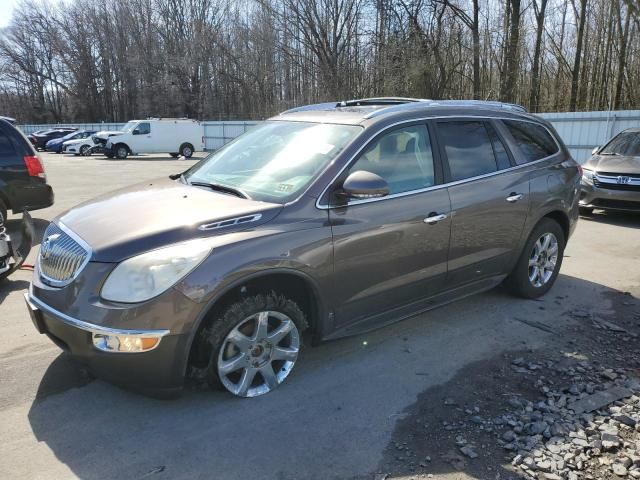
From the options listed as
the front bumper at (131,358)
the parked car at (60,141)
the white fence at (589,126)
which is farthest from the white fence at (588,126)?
the parked car at (60,141)

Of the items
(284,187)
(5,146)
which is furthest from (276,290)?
(5,146)

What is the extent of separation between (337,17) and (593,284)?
31.8m

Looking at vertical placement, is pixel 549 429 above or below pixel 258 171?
below

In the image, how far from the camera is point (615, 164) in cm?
927

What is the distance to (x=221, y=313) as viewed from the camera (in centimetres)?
305

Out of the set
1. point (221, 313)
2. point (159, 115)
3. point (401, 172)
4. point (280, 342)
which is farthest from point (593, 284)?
point (159, 115)

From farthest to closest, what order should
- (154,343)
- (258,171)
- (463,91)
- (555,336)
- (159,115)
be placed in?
(159,115)
(463,91)
(555,336)
(258,171)
(154,343)

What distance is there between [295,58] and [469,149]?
34.9 metres

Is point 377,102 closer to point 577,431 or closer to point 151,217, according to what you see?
point 151,217

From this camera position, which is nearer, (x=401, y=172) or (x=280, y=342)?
(x=280, y=342)

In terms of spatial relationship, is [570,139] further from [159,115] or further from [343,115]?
[159,115]

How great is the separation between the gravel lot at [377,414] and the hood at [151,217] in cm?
105

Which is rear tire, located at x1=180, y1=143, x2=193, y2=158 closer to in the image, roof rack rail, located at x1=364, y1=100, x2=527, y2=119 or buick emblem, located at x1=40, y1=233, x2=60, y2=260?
roof rack rail, located at x1=364, y1=100, x2=527, y2=119

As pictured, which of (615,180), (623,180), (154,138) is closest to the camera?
(623,180)
